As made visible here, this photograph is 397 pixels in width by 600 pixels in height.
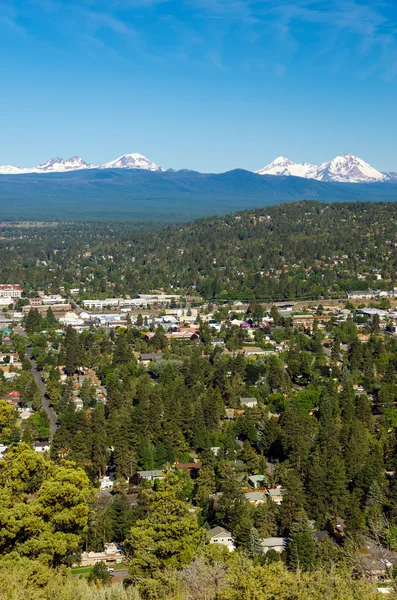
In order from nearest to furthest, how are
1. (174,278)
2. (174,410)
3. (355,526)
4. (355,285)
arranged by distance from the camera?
(355,526)
(174,410)
(355,285)
(174,278)

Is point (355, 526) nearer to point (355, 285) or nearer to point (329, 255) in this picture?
point (355, 285)

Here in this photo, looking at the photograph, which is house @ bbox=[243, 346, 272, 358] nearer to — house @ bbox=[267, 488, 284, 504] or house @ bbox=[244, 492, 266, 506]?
house @ bbox=[267, 488, 284, 504]

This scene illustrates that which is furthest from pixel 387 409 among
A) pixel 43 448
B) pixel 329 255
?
pixel 329 255

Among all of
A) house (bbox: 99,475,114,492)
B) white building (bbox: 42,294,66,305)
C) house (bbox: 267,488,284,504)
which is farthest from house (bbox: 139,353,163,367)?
white building (bbox: 42,294,66,305)

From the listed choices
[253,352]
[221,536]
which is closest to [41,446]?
[221,536]

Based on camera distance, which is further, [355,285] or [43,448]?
[355,285]

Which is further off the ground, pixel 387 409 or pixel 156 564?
pixel 156 564

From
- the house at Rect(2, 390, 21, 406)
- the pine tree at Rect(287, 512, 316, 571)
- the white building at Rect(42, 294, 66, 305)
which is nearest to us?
the pine tree at Rect(287, 512, 316, 571)
